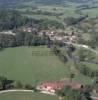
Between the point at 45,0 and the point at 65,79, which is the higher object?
the point at 45,0

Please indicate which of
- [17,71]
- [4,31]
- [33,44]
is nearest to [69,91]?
[17,71]

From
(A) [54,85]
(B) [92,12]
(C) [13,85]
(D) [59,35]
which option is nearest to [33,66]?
(C) [13,85]

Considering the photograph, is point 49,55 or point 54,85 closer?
point 54,85

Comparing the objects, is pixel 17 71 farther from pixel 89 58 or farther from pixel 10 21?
pixel 10 21

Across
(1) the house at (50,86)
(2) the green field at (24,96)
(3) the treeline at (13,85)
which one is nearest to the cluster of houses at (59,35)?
(1) the house at (50,86)

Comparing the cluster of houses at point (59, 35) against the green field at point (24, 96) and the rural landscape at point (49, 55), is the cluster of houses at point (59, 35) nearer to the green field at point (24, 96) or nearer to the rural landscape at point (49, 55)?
the rural landscape at point (49, 55)

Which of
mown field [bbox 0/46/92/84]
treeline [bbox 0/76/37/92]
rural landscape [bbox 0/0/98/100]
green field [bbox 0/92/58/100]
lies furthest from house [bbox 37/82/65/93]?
mown field [bbox 0/46/92/84]

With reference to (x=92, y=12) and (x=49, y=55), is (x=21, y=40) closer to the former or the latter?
(x=49, y=55)
